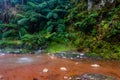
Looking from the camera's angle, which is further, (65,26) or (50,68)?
(65,26)

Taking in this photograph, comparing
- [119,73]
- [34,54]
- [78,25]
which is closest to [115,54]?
[119,73]

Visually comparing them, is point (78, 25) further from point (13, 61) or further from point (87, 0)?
point (13, 61)

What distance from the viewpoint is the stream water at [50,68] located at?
6805 millimetres

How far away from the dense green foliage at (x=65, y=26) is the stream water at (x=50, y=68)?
4.03ft

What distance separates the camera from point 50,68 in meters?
7.77

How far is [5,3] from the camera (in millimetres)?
14914

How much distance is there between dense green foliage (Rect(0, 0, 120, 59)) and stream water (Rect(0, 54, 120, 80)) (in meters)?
1.23

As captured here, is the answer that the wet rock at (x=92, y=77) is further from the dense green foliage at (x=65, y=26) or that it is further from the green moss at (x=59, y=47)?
the green moss at (x=59, y=47)

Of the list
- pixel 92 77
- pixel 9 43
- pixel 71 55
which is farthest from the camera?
pixel 9 43

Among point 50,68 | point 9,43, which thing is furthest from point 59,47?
point 50,68

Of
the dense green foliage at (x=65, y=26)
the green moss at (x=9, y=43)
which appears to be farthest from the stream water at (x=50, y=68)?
the green moss at (x=9, y=43)

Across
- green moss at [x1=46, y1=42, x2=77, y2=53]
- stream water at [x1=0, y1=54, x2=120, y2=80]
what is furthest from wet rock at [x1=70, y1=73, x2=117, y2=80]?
green moss at [x1=46, y1=42, x2=77, y2=53]

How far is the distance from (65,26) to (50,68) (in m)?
5.49

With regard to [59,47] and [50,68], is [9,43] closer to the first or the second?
[59,47]
